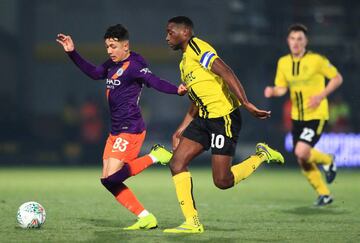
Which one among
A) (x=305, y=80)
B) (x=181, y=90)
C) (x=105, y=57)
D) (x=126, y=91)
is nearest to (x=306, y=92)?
(x=305, y=80)

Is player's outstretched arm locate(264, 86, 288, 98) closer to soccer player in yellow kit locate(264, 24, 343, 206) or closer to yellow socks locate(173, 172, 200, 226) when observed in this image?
soccer player in yellow kit locate(264, 24, 343, 206)

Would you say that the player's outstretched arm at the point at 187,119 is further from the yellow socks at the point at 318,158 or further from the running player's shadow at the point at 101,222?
the yellow socks at the point at 318,158

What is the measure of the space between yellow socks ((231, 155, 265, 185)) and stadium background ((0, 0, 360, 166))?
32.7 feet

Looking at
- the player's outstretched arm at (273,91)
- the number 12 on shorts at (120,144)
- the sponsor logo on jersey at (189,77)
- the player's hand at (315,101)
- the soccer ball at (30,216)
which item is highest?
the sponsor logo on jersey at (189,77)

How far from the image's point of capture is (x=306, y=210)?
34.0ft

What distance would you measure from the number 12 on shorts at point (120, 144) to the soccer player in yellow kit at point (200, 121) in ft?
1.57

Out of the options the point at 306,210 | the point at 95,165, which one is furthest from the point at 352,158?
the point at 306,210

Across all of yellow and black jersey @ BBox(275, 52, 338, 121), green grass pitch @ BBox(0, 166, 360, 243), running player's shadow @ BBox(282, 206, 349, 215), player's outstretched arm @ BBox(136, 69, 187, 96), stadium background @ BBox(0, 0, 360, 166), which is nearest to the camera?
green grass pitch @ BBox(0, 166, 360, 243)

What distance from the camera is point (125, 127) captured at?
8375mm

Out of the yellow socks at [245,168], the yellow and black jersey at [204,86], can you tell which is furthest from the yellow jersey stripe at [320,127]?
the yellow and black jersey at [204,86]

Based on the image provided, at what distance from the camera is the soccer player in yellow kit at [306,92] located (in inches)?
429

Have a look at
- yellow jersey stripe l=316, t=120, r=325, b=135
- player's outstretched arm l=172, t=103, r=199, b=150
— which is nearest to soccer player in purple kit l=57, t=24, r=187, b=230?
player's outstretched arm l=172, t=103, r=199, b=150

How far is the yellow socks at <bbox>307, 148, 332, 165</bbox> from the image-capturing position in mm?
11102

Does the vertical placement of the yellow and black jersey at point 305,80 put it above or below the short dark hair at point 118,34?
below
